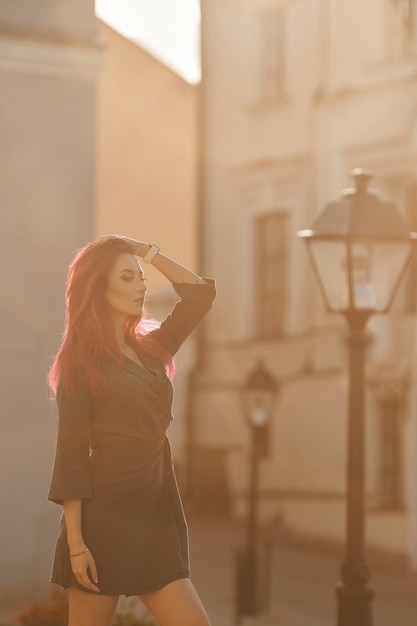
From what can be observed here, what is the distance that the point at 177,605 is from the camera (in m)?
5.46

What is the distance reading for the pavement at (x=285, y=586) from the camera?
1465 cm

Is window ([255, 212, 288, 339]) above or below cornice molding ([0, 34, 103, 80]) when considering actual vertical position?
below

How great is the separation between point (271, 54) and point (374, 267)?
1559 centimetres

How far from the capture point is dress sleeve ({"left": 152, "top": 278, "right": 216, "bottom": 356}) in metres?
6.05

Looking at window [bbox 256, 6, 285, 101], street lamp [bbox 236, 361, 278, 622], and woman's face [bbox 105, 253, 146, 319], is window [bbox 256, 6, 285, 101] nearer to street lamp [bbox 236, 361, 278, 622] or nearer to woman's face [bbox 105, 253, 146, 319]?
street lamp [bbox 236, 361, 278, 622]

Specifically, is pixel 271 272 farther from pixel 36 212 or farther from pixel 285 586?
pixel 36 212

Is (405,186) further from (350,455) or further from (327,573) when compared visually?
(350,455)

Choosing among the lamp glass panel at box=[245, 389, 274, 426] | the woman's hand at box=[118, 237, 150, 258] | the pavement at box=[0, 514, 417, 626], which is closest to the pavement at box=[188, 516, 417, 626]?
the pavement at box=[0, 514, 417, 626]

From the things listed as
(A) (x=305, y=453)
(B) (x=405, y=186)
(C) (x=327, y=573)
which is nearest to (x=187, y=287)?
(C) (x=327, y=573)

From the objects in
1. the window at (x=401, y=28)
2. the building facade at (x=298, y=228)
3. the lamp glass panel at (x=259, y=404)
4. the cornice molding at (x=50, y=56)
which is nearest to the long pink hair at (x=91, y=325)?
the cornice molding at (x=50, y=56)

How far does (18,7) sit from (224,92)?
45.7 ft

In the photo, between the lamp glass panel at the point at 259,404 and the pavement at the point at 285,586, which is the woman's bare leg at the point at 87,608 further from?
the lamp glass panel at the point at 259,404

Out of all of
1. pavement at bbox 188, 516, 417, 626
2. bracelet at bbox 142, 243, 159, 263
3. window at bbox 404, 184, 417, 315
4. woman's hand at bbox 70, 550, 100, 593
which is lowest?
pavement at bbox 188, 516, 417, 626

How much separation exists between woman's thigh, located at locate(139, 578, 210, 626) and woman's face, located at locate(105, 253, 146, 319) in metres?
0.91
